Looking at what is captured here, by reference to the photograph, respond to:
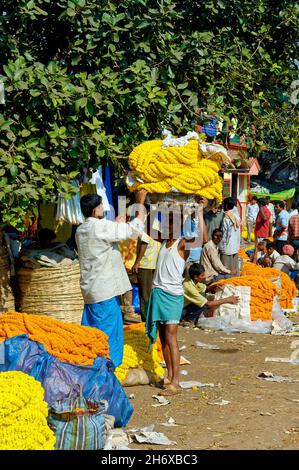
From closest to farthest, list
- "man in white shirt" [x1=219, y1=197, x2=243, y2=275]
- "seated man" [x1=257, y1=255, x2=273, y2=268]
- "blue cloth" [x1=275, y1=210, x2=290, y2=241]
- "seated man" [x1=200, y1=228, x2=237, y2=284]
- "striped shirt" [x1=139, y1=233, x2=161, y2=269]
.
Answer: "striped shirt" [x1=139, y1=233, x2=161, y2=269]
"seated man" [x1=200, y1=228, x2=237, y2=284]
"man in white shirt" [x1=219, y1=197, x2=243, y2=275]
"seated man" [x1=257, y1=255, x2=273, y2=268]
"blue cloth" [x1=275, y1=210, x2=290, y2=241]

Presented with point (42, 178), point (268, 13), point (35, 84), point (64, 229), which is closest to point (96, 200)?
point (42, 178)

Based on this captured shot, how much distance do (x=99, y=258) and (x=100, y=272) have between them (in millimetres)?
122

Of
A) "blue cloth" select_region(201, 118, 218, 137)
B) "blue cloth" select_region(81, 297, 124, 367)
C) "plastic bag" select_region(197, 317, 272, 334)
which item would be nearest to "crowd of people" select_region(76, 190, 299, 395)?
"blue cloth" select_region(81, 297, 124, 367)

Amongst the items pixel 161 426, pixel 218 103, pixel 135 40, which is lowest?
pixel 161 426

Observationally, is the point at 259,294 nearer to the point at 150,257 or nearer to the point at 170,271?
the point at 150,257

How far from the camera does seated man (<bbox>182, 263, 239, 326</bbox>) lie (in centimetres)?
1011

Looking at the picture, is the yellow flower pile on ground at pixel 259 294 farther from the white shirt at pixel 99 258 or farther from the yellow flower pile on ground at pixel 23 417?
the yellow flower pile on ground at pixel 23 417

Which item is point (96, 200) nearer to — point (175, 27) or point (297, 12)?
point (175, 27)

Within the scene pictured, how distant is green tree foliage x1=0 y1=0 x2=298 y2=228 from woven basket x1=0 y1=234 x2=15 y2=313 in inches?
50.7

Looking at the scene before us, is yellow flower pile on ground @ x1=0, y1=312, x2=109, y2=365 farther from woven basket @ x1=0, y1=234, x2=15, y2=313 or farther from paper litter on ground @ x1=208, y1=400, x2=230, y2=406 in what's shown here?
woven basket @ x1=0, y1=234, x2=15, y2=313

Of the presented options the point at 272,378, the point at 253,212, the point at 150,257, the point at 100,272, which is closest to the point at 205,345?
the point at 150,257

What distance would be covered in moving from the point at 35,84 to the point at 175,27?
9.34 ft

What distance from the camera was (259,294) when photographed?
10.5m

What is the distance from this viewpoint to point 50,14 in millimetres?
8680
